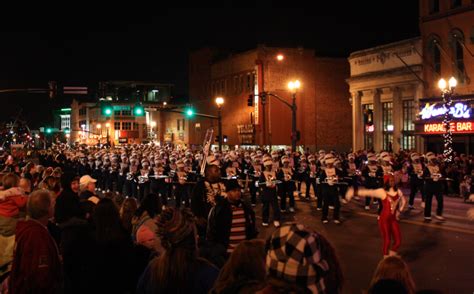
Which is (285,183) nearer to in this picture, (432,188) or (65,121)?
(432,188)

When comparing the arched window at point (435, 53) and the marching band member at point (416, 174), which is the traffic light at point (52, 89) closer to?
the marching band member at point (416, 174)

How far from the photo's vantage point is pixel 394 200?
1172cm

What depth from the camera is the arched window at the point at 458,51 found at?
34594 mm

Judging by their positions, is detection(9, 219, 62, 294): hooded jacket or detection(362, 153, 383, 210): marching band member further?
detection(362, 153, 383, 210): marching band member

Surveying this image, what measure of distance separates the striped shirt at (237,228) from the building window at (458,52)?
1214 inches

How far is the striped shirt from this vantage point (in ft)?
23.2

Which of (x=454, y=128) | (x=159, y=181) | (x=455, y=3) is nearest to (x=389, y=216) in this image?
(x=159, y=181)

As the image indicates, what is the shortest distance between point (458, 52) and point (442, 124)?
15.5ft

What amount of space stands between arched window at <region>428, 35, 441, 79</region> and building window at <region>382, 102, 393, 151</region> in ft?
20.5

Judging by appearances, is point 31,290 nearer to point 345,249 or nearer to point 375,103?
point 345,249

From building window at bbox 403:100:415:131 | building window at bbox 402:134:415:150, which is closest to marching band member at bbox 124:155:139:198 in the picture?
building window at bbox 402:134:415:150

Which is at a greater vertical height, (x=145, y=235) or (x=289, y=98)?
(x=289, y=98)

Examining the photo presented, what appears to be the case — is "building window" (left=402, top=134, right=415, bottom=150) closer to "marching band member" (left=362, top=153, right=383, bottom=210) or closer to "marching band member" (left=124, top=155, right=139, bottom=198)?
"marching band member" (left=362, top=153, right=383, bottom=210)

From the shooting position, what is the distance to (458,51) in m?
35.4
